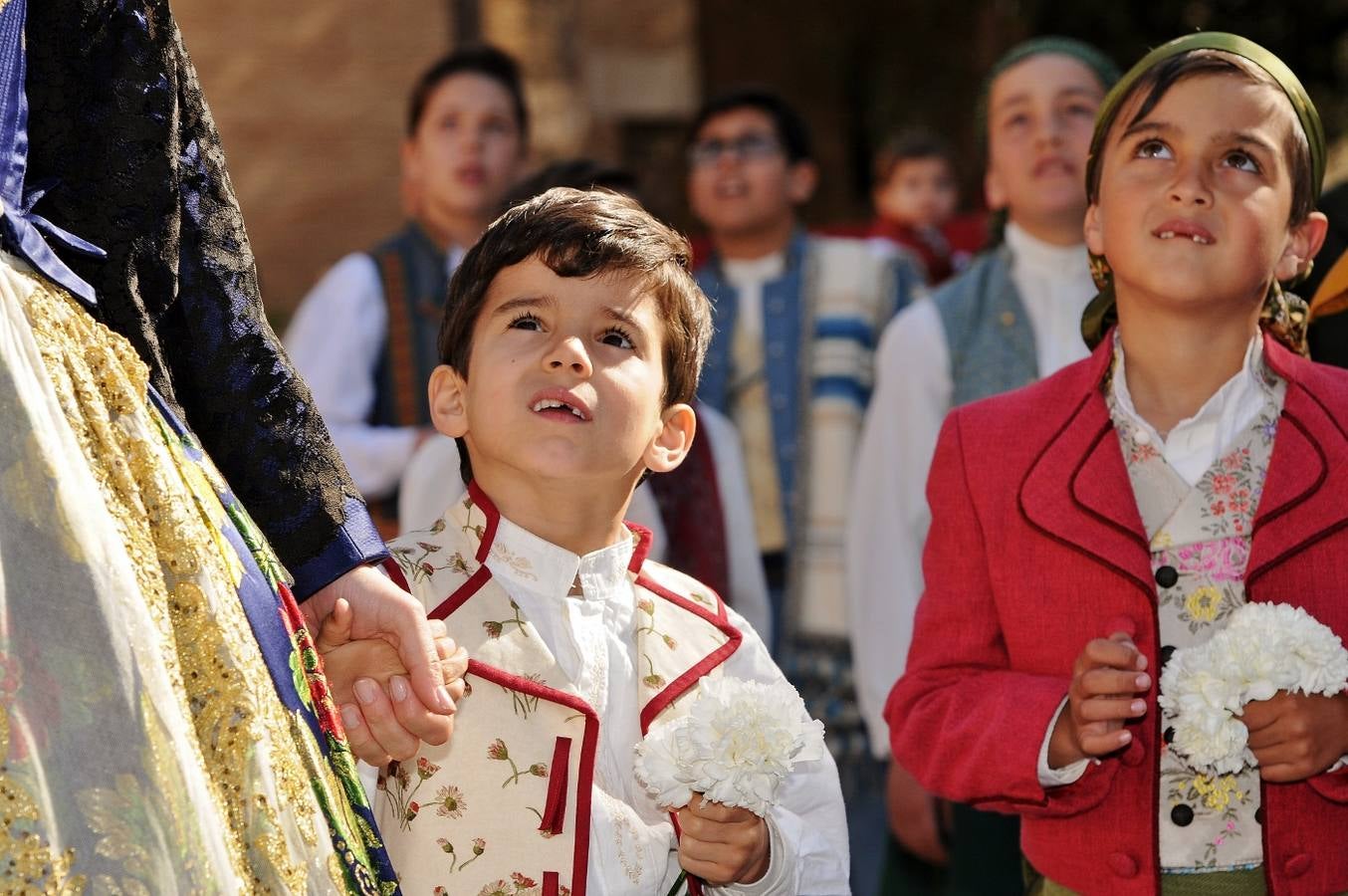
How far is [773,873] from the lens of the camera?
7.75 ft

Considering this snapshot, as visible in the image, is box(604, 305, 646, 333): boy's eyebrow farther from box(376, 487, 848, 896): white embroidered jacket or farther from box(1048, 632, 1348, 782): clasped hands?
box(1048, 632, 1348, 782): clasped hands

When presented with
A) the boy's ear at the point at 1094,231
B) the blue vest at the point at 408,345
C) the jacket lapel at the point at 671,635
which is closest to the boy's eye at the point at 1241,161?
the boy's ear at the point at 1094,231

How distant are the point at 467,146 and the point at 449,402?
268cm

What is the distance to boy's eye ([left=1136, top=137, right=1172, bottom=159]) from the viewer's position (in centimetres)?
270

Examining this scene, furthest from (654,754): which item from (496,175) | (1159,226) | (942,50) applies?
(942,50)

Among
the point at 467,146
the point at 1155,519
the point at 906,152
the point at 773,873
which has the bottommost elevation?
the point at 773,873

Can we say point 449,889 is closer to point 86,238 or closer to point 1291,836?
point 86,238

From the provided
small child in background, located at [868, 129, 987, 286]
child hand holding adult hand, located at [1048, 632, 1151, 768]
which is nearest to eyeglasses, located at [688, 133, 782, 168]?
small child in background, located at [868, 129, 987, 286]

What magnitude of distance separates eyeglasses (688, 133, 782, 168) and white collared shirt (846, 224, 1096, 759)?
4.40 ft

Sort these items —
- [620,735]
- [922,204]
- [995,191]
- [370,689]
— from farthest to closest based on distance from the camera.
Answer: [922,204] < [995,191] < [620,735] < [370,689]

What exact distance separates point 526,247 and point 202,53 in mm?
10529

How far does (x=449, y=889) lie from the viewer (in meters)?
2.25

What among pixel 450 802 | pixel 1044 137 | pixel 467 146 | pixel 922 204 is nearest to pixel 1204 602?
pixel 450 802

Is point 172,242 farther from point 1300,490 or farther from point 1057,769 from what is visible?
point 1300,490
